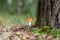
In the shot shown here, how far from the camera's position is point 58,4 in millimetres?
6488

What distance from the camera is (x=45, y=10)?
6.86 m

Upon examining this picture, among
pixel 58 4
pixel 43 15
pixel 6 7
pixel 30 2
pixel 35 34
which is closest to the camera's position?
pixel 35 34

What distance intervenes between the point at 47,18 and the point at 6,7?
27.3m

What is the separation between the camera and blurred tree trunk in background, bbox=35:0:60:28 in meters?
6.55

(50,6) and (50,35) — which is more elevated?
(50,6)

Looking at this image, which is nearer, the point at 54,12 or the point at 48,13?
the point at 54,12

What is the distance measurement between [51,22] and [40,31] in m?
0.50

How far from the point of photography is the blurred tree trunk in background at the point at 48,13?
21.5ft

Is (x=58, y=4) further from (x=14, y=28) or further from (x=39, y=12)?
(x=14, y=28)

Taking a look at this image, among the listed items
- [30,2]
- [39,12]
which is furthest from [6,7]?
[39,12]

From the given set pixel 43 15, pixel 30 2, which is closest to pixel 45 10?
pixel 43 15

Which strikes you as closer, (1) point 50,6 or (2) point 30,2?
(1) point 50,6

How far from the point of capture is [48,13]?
22.1 ft

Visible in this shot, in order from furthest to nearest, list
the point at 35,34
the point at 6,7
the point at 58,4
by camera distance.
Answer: the point at 6,7, the point at 58,4, the point at 35,34
